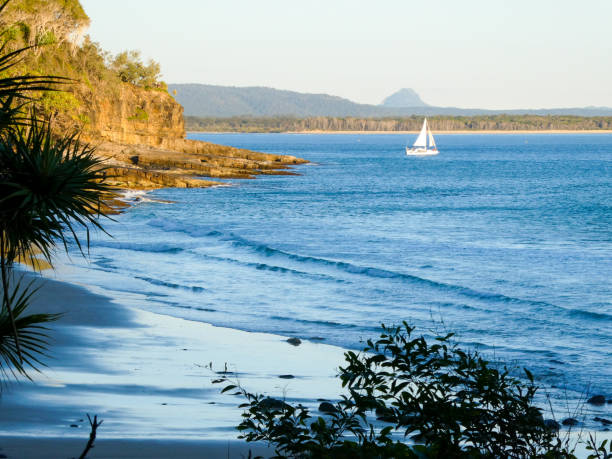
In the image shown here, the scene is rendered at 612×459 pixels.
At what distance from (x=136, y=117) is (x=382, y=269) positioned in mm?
72266

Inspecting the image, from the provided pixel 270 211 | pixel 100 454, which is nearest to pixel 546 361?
pixel 100 454

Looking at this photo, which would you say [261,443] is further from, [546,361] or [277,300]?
[277,300]

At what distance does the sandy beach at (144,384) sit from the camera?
9039 mm

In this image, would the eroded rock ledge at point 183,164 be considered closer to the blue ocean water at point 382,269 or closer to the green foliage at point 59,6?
the blue ocean water at point 382,269

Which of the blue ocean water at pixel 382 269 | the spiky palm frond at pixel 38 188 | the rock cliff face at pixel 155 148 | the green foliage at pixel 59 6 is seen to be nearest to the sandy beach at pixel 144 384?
the blue ocean water at pixel 382 269

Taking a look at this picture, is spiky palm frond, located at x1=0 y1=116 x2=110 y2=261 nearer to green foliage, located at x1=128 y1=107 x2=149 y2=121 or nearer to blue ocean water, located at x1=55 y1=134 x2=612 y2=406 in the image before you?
blue ocean water, located at x1=55 y1=134 x2=612 y2=406

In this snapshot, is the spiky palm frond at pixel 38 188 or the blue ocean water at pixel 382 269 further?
the blue ocean water at pixel 382 269

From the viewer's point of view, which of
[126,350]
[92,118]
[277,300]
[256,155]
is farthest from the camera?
[256,155]

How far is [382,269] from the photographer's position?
86.5 feet

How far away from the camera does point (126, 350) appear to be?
14.6 meters

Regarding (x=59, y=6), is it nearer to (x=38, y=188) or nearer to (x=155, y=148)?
(x=155, y=148)

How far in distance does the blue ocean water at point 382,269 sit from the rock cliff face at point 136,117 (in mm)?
27431

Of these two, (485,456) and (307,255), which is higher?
(485,456)

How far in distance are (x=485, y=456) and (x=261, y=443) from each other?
14.8 ft
